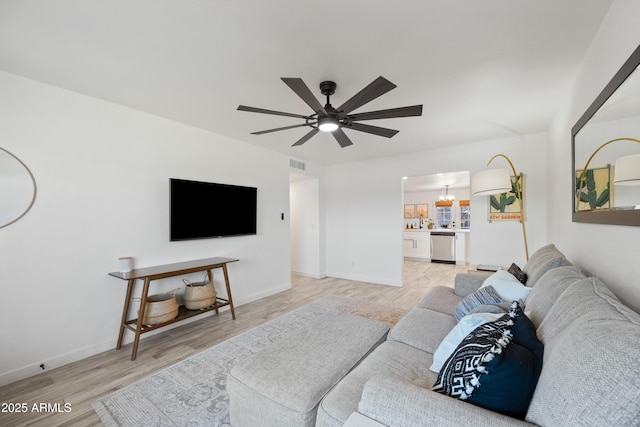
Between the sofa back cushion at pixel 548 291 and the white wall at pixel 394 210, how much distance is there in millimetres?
2685

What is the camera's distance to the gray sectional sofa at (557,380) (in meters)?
0.64

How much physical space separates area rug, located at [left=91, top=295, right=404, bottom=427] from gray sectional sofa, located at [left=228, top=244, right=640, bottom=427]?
49cm

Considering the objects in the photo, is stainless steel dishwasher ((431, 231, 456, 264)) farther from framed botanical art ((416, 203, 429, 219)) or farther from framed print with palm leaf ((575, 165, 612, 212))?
framed print with palm leaf ((575, 165, 612, 212))

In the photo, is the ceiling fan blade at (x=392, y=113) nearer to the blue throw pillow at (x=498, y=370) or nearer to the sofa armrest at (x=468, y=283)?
the blue throw pillow at (x=498, y=370)

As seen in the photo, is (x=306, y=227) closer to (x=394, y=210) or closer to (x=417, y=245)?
(x=394, y=210)

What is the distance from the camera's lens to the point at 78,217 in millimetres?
2441

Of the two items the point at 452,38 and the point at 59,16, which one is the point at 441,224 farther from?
the point at 59,16

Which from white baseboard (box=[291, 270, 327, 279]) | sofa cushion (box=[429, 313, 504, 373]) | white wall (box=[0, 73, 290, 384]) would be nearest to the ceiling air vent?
white wall (box=[0, 73, 290, 384])

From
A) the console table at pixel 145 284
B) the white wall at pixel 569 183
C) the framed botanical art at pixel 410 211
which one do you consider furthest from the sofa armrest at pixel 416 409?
the framed botanical art at pixel 410 211

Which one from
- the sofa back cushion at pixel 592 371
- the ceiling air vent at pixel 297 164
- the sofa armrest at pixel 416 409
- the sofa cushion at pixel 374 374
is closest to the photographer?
the sofa back cushion at pixel 592 371

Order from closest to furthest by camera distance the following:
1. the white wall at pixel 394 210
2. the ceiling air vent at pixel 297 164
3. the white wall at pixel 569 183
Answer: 1. the white wall at pixel 569 183
2. the white wall at pixel 394 210
3. the ceiling air vent at pixel 297 164

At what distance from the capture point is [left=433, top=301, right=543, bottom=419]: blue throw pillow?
88 cm

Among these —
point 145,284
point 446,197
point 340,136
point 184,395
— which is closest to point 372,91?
point 340,136

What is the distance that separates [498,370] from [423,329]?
96 cm
